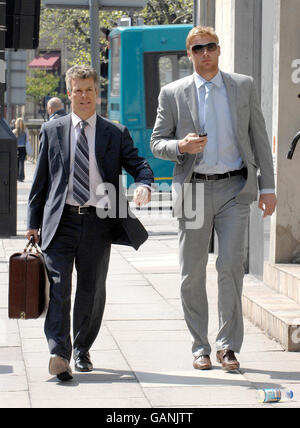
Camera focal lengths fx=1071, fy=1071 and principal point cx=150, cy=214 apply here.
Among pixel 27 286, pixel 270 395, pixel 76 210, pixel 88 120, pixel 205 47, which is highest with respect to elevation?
pixel 205 47

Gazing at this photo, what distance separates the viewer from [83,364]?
6176 millimetres

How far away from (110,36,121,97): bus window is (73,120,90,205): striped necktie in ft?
47.8

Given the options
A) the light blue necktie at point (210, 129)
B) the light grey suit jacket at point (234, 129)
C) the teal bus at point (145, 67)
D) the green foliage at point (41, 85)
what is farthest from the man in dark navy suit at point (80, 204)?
the green foliage at point (41, 85)

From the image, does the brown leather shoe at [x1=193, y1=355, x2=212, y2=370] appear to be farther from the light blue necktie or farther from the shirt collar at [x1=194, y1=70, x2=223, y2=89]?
the shirt collar at [x1=194, y1=70, x2=223, y2=89]

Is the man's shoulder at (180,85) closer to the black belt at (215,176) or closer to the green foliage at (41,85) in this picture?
the black belt at (215,176)

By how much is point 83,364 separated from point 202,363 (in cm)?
69

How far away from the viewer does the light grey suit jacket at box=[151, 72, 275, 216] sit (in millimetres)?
6148

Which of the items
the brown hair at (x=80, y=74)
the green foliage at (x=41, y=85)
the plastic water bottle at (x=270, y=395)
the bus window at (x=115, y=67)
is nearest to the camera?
the plastic water bottle at (x=270, y=395)

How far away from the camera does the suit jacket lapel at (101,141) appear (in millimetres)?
6066

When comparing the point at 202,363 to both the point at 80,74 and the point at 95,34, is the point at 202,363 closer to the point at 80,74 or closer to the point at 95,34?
the point at 80,74

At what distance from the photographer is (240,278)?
625cm

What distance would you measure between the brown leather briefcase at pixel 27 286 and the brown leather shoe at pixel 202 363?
37.8 inches

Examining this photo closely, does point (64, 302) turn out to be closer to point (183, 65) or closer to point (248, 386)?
point (248, 386)

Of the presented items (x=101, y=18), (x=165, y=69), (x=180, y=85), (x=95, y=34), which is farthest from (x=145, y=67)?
(x=101, y=18)
